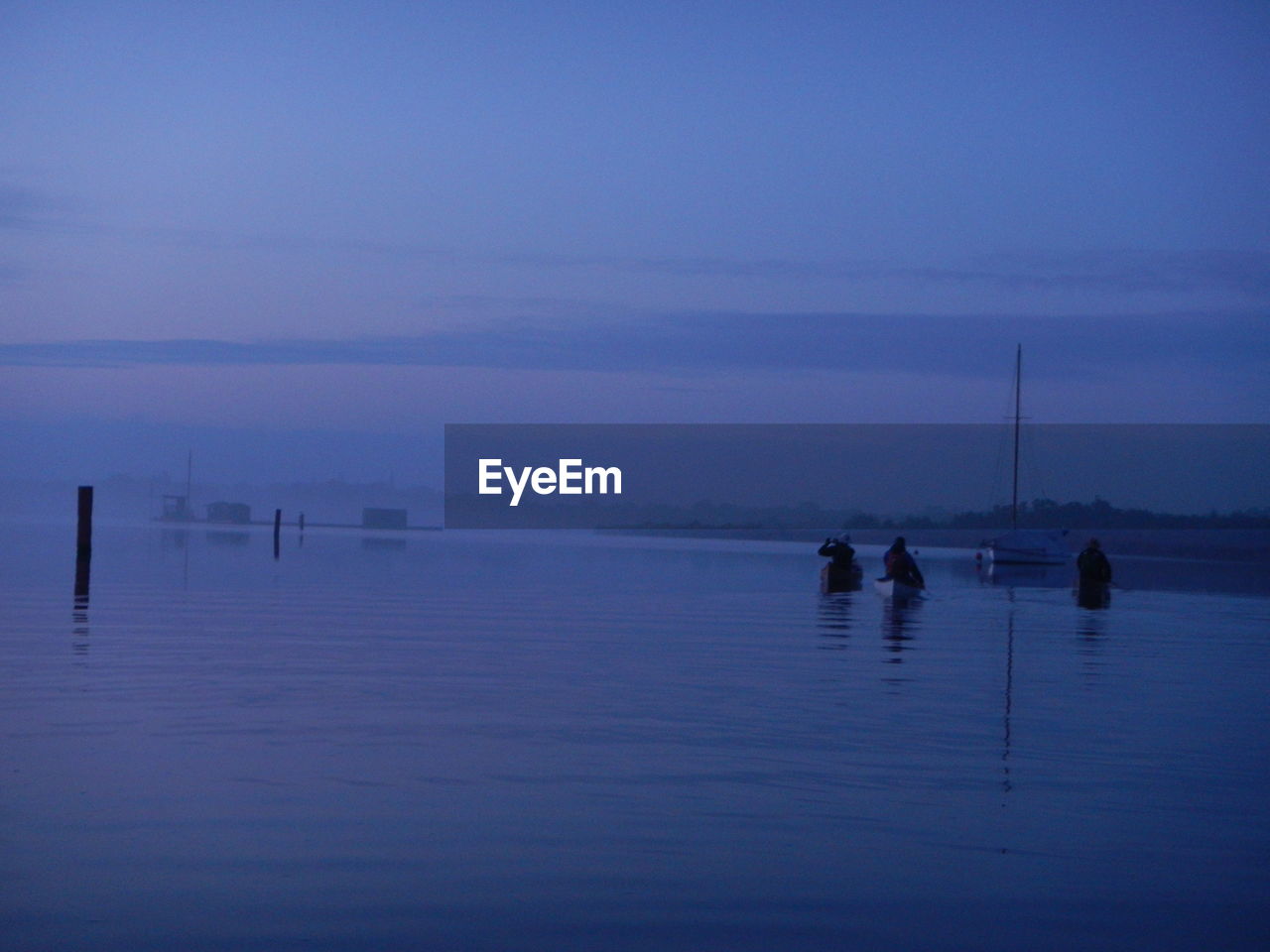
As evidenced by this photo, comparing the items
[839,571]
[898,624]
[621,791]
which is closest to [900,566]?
[839,571]

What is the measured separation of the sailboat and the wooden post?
4051 centimetres

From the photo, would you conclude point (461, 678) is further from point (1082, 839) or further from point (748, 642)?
point (1082, 839)

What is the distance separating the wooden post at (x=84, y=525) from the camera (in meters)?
38.1

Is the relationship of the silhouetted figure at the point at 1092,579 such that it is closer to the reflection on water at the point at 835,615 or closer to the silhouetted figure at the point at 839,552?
the reflection on water at the point at 835,615

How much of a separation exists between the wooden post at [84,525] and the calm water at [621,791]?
1721 cm

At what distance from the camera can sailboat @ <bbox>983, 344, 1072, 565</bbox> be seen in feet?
215

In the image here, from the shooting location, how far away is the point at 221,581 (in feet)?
121

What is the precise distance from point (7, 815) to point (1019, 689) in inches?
447

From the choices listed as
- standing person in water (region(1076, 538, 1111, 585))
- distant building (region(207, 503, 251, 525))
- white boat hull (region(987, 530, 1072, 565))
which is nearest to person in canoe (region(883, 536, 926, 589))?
standing person in water (region(1076, 538, 1111, 585))

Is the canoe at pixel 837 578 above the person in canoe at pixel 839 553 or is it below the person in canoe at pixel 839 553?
below

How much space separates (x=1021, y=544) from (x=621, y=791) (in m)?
59.1

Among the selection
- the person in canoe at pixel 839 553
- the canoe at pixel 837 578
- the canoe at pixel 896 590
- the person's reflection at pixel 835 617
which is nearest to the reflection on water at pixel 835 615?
the person's reflection at pixel 835 617

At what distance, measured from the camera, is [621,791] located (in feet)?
32.5

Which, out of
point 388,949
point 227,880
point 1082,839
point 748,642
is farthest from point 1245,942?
point 748,642
